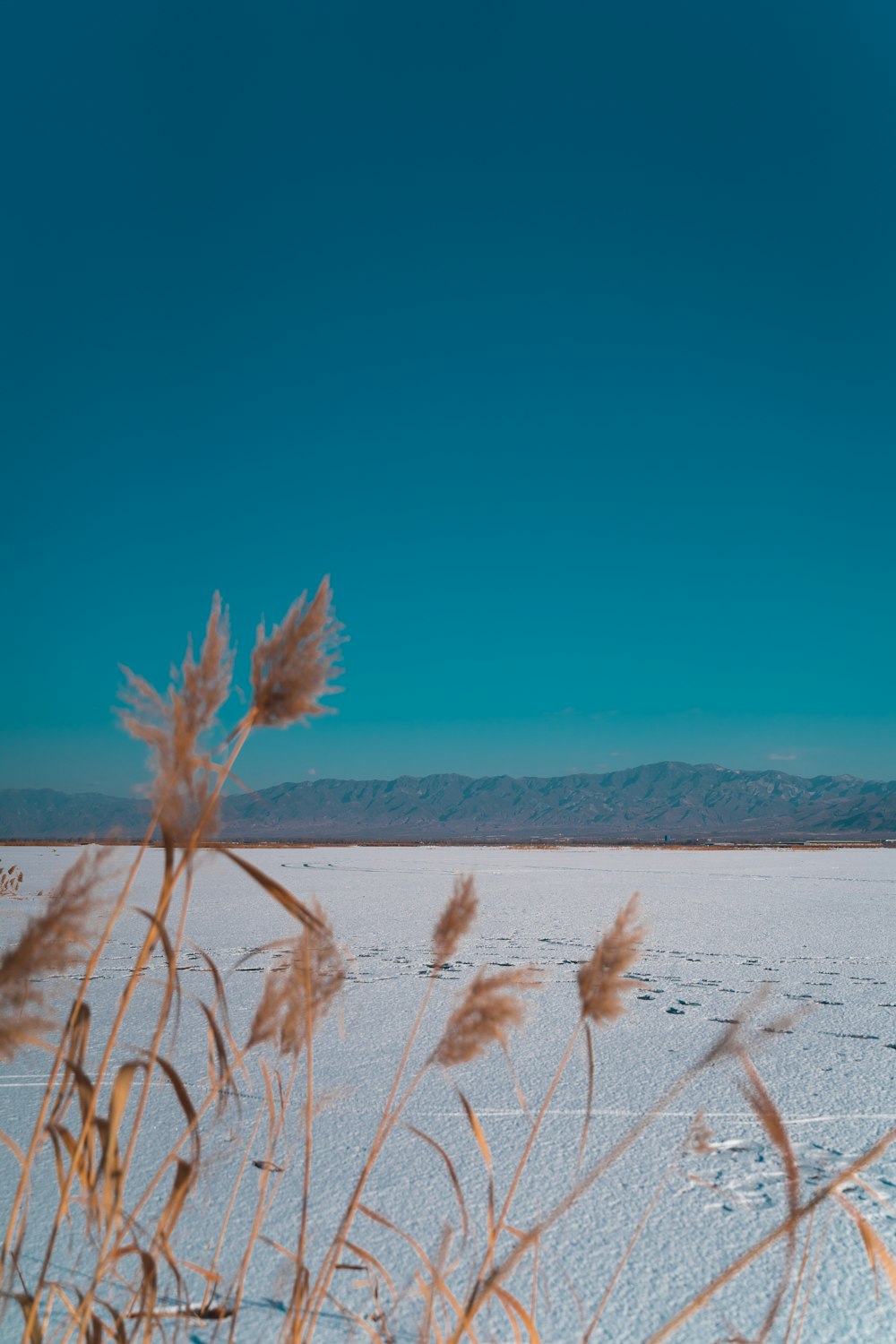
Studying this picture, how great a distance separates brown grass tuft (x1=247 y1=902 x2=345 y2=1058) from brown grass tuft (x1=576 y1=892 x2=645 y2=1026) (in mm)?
307

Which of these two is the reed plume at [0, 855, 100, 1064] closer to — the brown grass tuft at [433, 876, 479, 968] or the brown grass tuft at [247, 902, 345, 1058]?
the brown grass tuft at [247, 902, 345, 1058]

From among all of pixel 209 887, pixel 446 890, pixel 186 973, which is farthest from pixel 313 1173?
pixel 209 887

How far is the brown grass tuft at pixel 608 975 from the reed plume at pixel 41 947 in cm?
58

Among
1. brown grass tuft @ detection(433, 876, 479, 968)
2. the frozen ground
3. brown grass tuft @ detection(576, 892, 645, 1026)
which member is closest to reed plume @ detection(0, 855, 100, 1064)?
the frozen ground

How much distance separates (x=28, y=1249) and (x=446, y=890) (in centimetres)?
1059

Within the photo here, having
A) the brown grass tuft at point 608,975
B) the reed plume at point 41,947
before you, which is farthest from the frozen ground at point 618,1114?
the brown grass tuft at point 608,975

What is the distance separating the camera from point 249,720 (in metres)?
1.03

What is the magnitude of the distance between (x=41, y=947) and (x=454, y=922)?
49 centimetres

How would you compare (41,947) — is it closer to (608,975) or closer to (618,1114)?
(608,975)

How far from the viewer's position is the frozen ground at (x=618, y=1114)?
196 centimetres

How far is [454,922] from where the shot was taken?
1.20m

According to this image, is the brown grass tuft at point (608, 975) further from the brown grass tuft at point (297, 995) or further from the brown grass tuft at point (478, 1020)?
the brown grass tuft at point (297, 995)

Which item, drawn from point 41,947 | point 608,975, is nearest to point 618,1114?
point 608,975

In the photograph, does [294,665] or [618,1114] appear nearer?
[294,665]
